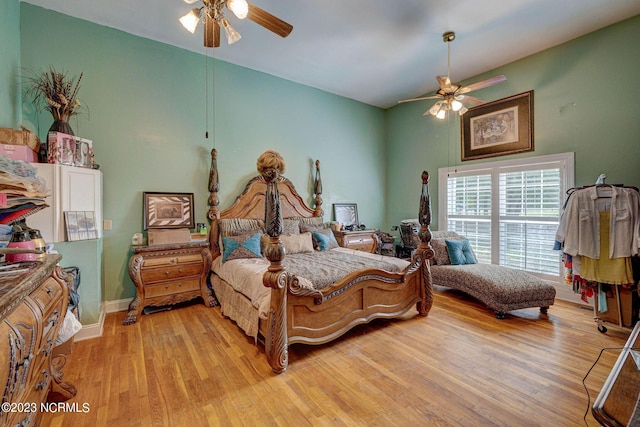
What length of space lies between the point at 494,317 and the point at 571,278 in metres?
0.99

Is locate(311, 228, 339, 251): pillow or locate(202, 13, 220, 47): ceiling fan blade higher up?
locate(202, 13, 220, 47): ceiling fan blade

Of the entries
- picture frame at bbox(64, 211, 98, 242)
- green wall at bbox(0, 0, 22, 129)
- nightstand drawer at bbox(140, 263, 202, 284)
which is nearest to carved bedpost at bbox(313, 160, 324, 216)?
nightstand drawer at bbox(140, 263, 202, 284)

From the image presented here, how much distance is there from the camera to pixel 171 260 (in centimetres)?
322

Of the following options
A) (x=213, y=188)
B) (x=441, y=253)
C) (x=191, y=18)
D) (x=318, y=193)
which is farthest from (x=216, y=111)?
(x=441, y=253)

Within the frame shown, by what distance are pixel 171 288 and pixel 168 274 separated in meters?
0.18

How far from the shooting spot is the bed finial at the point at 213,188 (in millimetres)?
3715

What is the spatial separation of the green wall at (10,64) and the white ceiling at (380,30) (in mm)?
418

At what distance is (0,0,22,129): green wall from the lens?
7.61 feet

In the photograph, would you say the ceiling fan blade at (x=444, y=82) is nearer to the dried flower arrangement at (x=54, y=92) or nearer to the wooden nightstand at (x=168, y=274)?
the wooden nightstand at (x=168, y=274)

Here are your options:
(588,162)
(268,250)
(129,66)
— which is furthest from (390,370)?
(129,66)

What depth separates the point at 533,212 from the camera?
151 inches

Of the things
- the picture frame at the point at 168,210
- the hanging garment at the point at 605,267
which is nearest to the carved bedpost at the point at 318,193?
the picture frame at the point at 168,210

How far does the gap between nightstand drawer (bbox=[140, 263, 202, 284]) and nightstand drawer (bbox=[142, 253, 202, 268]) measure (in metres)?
0.05

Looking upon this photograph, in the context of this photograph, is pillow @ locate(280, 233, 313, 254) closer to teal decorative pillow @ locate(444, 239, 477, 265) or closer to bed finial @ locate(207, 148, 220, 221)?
bed finial @ locate(207, 148, 220, 221)
